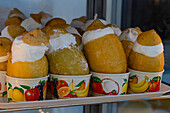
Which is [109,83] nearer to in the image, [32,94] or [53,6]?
[32,94]

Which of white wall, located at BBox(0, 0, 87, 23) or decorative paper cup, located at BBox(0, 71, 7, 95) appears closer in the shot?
decorative paper cup, located at BBox(0, 71, 7, 95)

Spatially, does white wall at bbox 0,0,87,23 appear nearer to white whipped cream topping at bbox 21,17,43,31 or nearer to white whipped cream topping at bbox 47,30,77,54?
white whipped cream topping at bbox 21,17,43,31

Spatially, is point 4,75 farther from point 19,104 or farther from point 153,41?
point 153,41

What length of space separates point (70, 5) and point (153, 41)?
2.34 feet

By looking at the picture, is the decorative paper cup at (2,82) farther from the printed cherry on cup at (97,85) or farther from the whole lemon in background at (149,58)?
the whole lemon in background at (149,58)

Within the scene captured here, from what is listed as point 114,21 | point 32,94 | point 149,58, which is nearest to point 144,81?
point 149,58

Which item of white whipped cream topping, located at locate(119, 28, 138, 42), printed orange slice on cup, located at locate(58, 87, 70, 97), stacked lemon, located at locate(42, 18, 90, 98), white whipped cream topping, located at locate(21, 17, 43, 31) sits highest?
white whipped cream topping, located at locate(21, 17, 43, 31)

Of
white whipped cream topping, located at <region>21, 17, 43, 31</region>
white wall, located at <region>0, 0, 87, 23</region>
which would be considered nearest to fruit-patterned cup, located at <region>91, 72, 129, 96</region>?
white whipped cream topping, located at <region>21, 17, 43, 31</region>

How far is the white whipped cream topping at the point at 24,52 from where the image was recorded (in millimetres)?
395

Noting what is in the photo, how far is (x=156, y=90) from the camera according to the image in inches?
19.9

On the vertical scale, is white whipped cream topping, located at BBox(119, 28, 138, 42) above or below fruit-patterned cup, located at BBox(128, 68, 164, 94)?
above

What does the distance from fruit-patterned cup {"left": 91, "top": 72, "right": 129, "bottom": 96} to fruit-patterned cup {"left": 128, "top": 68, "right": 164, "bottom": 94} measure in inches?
1.3

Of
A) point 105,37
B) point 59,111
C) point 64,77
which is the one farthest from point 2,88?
point 59,111

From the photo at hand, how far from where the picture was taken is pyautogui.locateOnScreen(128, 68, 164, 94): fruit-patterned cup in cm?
50
